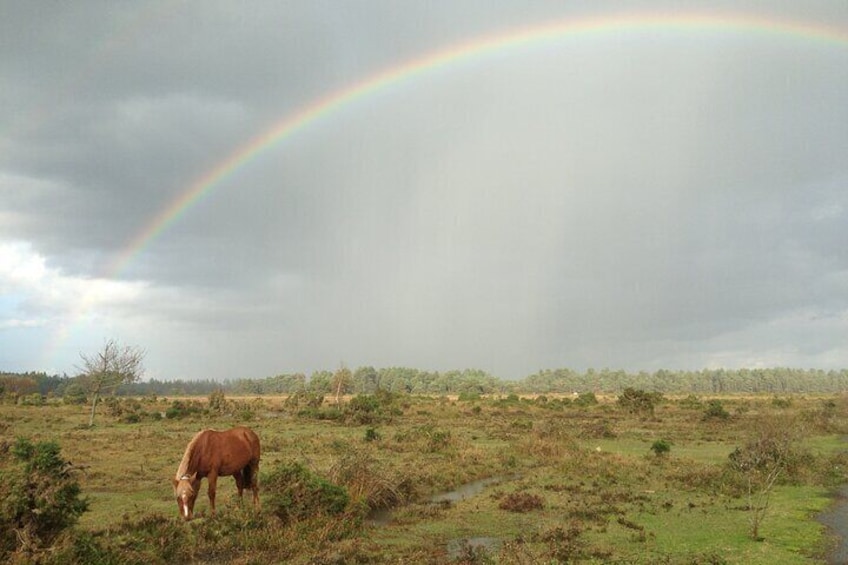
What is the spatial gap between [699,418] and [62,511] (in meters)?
64.2

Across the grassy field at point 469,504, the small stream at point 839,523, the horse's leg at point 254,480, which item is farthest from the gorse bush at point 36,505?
the small stream at point 839,523

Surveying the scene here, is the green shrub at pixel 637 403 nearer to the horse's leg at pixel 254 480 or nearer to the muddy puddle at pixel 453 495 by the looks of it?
the muddy puddle at pixel 453 495

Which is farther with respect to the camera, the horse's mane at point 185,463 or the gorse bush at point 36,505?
the horse's mane at point 185,463

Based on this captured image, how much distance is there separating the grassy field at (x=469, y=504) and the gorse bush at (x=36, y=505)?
485 mm

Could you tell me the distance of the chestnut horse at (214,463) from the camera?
48.6 feet

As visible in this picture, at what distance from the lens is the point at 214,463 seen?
1636 centimetres

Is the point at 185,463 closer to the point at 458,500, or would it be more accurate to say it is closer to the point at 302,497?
the point at 302,497

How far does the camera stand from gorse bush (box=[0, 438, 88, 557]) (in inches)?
434

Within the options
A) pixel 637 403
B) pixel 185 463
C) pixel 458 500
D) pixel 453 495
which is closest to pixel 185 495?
pixel 185 463

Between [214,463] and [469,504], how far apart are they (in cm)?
935

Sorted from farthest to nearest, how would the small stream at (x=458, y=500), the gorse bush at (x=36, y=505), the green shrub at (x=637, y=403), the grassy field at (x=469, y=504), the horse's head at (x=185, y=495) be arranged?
the green shrub at (x=637, y=403)
the horse's head at (x=185, y=495)
the small stream at (x=458, y=500)
the grassy field at (x=469, y=504)
the gorse bush at (x=36, y=505)

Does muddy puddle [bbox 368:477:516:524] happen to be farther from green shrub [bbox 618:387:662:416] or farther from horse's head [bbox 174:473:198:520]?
green shrub [bbox 618:387:662:416]

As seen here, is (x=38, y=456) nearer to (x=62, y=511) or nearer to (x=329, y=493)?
(x=62, y=511)

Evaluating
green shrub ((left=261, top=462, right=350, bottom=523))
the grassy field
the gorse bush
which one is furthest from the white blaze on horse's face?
the gorse bush
